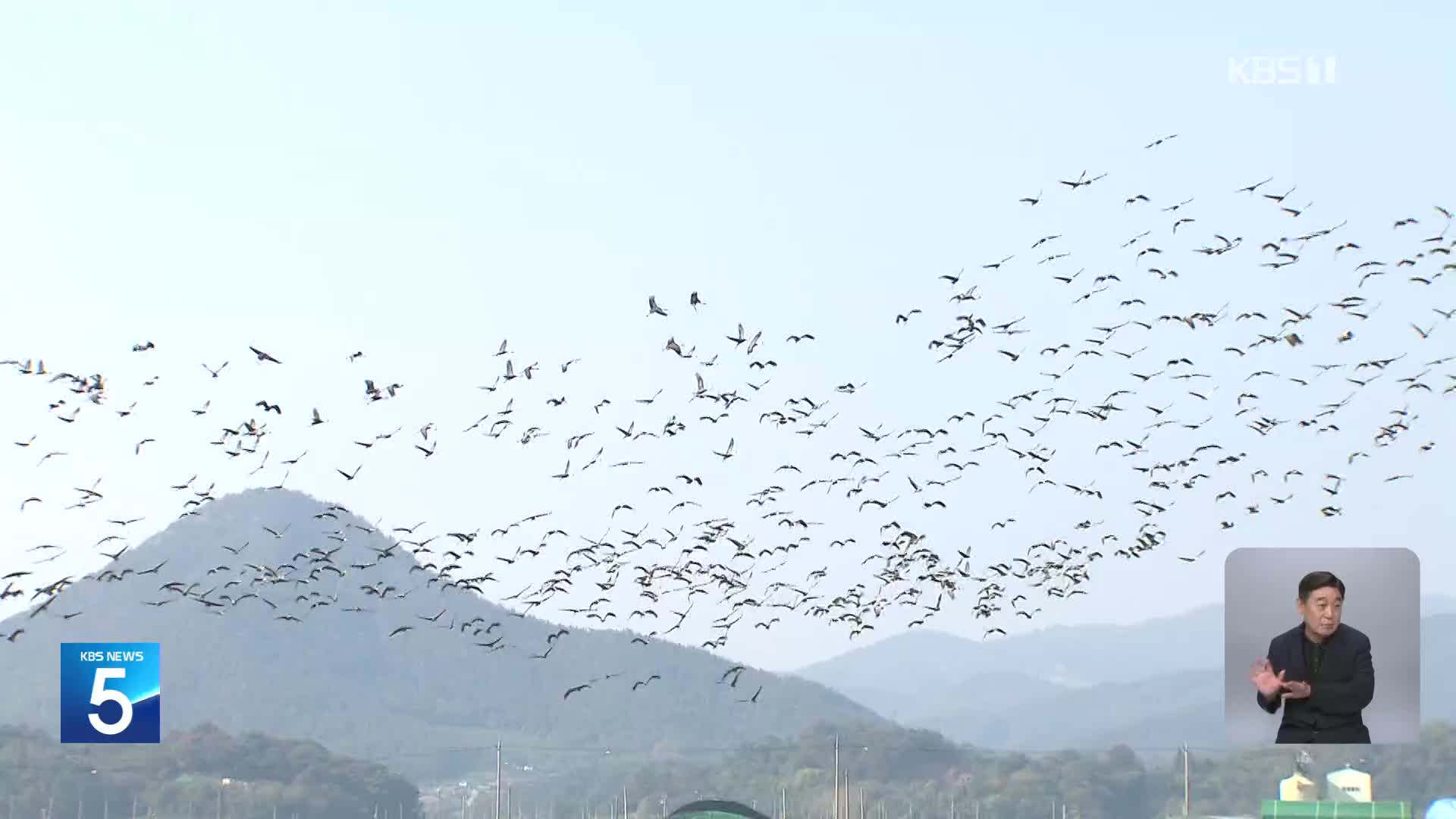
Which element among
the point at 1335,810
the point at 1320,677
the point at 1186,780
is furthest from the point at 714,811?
the point at 1320,677

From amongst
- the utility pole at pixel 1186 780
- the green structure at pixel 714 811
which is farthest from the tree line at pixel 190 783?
the utility pole at pixel 1186 780

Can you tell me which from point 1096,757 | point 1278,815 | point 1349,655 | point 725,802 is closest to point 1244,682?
point 1349,655

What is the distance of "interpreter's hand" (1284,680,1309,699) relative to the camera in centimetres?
1905

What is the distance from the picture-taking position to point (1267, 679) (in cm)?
1920

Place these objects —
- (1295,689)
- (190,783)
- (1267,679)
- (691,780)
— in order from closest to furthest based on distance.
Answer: (1295,689) < (1267,679) < (691,780) < (190,783)

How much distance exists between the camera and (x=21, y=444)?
2817cm

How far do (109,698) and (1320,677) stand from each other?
2676cm

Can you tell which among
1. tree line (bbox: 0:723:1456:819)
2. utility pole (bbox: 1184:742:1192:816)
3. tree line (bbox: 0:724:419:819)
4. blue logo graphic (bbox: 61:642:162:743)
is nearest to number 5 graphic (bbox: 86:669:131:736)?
blue logo graphic (bbox: 61:642:162:743)

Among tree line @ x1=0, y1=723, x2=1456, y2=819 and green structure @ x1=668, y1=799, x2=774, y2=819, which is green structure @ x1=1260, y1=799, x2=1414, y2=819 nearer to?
tree line @ x1=0, y1=723, x2=1456, y2=819

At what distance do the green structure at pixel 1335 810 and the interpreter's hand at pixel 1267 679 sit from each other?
17.8 feet

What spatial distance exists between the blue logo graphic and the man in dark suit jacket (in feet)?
72.6

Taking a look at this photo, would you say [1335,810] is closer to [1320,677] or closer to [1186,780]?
[1320,677]

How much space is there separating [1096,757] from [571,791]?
46777 millimetres

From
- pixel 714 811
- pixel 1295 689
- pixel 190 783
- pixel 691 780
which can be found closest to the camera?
pixel 1295 689
